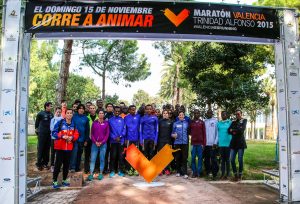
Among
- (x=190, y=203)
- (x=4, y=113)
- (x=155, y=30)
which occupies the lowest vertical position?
(x=190, y=203)

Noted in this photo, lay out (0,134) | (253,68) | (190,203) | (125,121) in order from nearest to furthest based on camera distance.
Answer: (0,134), (190,203), (125,121), (253,68)

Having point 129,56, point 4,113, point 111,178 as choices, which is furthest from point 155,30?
point 129,56

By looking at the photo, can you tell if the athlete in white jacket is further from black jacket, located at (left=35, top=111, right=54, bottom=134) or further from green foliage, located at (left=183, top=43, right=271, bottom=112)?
black jacket, located at (left=35, top=111, right=54, bottom=134)

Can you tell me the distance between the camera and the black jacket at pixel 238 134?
9328 mm

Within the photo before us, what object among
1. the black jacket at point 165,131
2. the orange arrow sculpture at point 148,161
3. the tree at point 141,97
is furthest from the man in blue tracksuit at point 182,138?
the tree at point 141,97

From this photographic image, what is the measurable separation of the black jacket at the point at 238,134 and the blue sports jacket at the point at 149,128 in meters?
2.33

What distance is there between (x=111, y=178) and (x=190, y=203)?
10.7ft

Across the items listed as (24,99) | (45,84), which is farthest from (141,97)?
(24,99)

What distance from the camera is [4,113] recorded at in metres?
6.24

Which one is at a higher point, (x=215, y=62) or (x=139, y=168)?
(x=215, y=62)

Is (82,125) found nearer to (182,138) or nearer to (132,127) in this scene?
(132,127)

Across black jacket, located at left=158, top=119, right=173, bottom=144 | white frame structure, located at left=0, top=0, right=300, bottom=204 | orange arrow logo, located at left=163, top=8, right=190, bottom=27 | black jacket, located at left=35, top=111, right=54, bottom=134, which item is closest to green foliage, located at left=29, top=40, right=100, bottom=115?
black jacket, located at left=35, top=111, right=54, bottom=134

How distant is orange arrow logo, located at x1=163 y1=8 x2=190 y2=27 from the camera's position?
7066 mm

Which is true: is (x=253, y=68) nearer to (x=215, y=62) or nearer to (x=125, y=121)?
(x=215, y=62)
